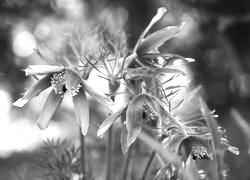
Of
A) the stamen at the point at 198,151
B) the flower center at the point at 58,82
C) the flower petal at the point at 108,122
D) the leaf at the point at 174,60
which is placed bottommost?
the stamen at the point at 198,151

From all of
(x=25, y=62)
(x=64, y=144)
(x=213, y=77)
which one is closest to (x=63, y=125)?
(x=25, y=62)

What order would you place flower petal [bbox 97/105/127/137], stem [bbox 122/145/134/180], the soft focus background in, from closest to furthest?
flower petal [bbox 97/105/127/137], stem [bbox 122/145/134/180], the soft focus background

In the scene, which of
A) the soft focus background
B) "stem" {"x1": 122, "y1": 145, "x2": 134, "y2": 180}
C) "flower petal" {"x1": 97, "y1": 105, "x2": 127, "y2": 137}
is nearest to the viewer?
"flower petal" {"x1": 97, "y1": 105, "x2": 127, "y2": 137}

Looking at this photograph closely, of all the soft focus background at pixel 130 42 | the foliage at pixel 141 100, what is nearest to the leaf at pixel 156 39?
the foliage at pixel 141 100

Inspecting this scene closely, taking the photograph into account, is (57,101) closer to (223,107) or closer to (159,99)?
(159,99)

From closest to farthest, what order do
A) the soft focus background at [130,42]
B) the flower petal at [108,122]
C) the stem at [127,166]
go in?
the flower petal at [108,122]
the stem at [127,166]
the soft focus background at [130,42]

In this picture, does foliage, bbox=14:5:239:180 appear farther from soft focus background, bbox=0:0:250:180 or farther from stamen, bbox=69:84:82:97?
soft focus background, bbox=0:0:250:180

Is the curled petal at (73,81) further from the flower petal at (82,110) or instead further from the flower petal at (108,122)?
the flower petal at (108,122)

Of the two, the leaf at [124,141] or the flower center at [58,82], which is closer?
the leaf at [124,141]

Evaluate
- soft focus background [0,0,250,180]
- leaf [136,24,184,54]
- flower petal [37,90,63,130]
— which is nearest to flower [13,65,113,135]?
flower petal [37,90,63,130]
